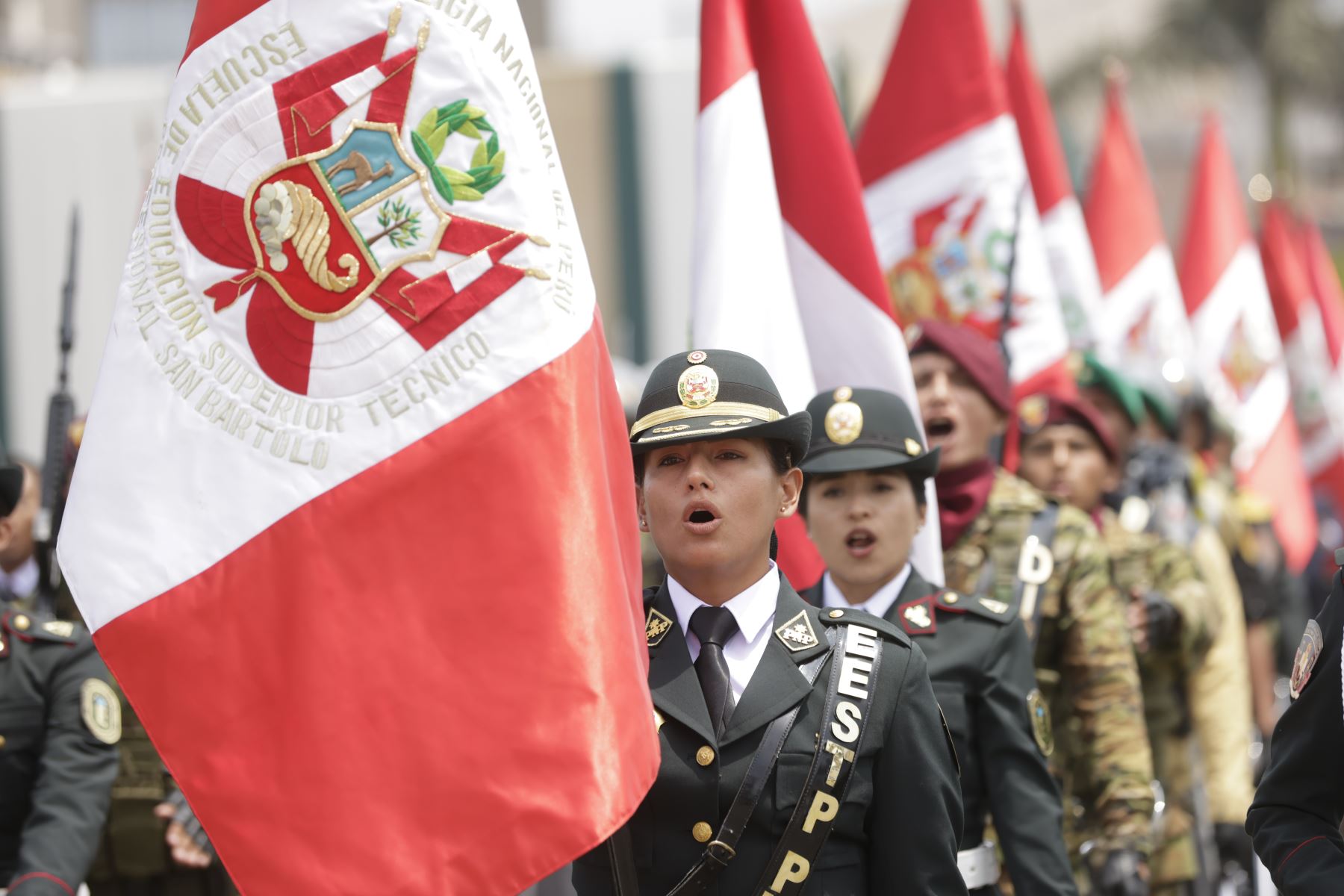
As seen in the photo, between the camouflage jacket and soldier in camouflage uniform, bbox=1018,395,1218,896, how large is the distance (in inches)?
59.5

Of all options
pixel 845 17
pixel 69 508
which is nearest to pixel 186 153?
pixel 69 508

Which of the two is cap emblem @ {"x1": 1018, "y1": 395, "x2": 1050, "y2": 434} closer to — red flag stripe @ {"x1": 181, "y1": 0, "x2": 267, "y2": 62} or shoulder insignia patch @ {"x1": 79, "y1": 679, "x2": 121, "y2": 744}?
shoulder insignia patch @ {"x1": 79, "y1": 679, "x2": 121, "y2": 744}

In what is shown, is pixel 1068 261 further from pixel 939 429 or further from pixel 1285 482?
pixel 939 429

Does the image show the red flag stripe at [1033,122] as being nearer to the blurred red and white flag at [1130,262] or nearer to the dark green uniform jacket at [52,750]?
the blurred red and white flag at [1130,262]

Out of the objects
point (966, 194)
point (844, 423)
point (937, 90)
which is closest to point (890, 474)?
point (844, 423)

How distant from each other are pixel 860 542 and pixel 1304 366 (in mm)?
11746

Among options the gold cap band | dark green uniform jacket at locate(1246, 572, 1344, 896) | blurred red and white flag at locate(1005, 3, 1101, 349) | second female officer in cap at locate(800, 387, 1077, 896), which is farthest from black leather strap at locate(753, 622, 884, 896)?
blurred red and white flag at locate(1005, 3, 1101, 349)

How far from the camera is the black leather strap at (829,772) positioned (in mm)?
3486

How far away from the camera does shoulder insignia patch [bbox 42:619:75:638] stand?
5234 mm

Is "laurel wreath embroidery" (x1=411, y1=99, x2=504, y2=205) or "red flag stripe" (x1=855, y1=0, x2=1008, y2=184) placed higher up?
"red flag stripe" (x1=855, y1=0, x2=1008, y2=184)

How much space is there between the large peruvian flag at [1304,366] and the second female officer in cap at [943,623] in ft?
37.9

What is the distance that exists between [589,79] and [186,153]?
2384cm

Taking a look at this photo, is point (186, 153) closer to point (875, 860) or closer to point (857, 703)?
point (857, 703)

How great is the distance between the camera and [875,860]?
3.60 m
